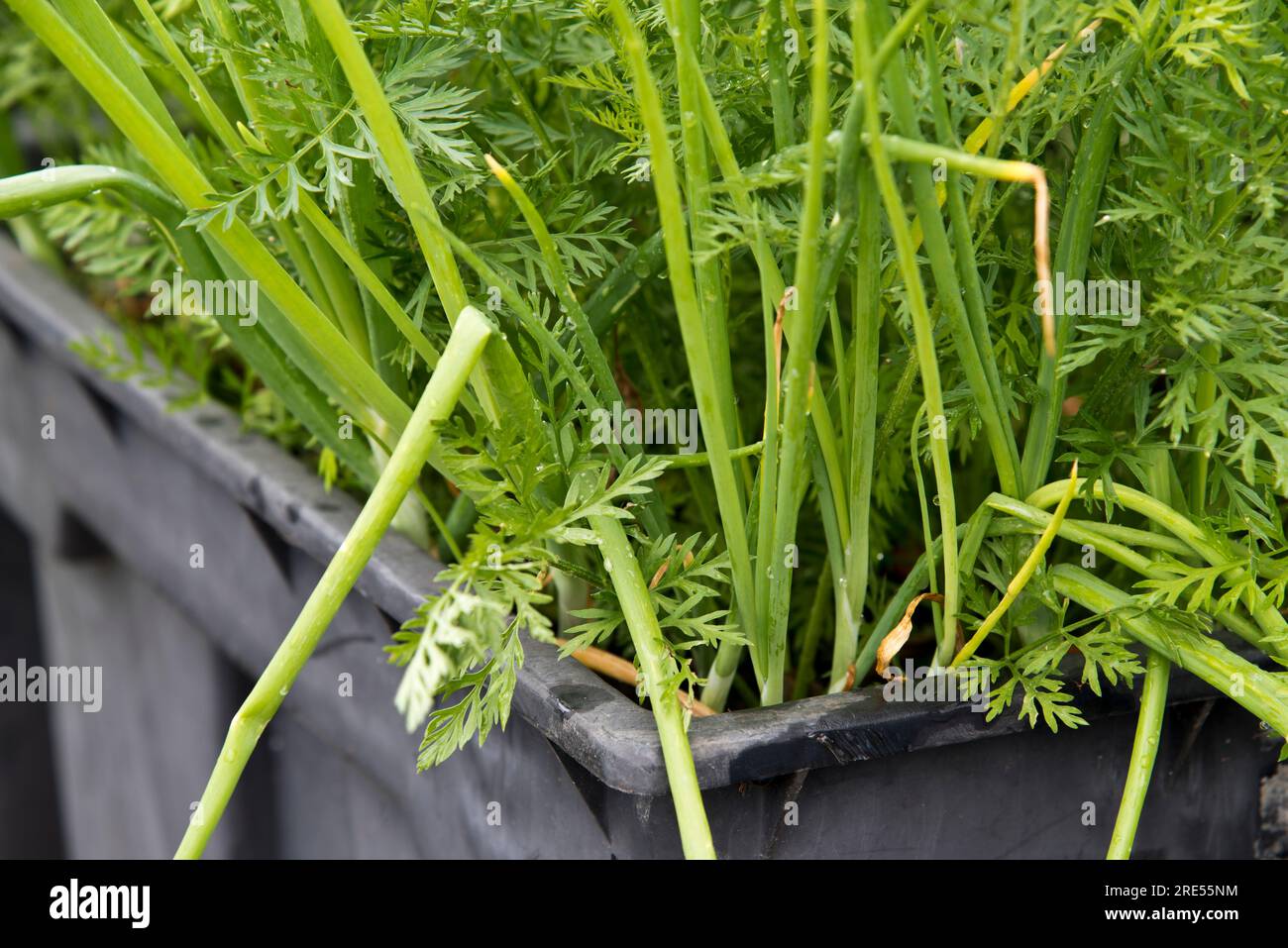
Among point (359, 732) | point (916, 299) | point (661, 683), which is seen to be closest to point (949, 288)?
point (916, 299)

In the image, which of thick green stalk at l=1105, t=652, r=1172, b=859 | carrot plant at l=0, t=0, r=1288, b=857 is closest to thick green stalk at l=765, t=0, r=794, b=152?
carrot plant at l=0, t=0, r=1288, b=857

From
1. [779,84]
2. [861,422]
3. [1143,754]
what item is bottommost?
[1143,754]

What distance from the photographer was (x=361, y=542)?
1.19 ft

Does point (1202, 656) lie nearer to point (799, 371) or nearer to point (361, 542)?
point (799, 371)

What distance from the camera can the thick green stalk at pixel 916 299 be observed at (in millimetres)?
326

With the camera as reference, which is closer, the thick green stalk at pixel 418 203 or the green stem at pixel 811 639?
the thick green stalk at pixel 418 203

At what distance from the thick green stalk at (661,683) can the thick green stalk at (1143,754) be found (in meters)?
0.14

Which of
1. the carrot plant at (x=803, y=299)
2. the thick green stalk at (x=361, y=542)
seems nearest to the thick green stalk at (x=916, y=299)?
the carrot plant at (x=803, y=299)

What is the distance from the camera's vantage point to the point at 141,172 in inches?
25.7

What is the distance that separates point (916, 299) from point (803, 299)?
0.10ft

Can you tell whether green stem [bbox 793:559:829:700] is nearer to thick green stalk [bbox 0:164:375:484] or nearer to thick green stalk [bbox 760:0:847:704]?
thick green stalk [bbox 760:0:847:704]

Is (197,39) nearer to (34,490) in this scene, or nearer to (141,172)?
(141,172)

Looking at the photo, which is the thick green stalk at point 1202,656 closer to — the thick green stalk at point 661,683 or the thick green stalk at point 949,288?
the thick green stalk at point 949,288
